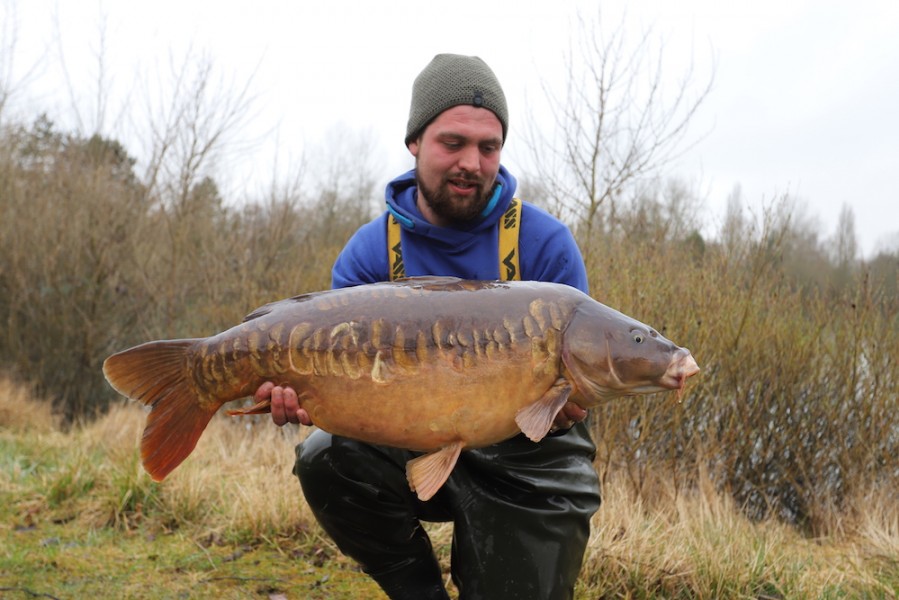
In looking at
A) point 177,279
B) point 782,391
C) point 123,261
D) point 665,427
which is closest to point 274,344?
point 665,427

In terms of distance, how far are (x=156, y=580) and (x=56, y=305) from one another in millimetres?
6018

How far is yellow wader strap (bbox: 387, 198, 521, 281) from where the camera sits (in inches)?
104

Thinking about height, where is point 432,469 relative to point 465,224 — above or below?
below

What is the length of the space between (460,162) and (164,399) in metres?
1.22

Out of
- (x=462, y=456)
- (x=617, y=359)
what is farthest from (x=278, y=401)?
(x=617, y=359)

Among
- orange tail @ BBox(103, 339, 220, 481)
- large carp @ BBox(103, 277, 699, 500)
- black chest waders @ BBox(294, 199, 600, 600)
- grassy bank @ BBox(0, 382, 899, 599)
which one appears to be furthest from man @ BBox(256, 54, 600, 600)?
grassy bank @ BBox(0, 382, 899, 599)

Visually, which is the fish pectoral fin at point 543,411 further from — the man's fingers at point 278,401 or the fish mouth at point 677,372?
the man's fingers at point 278,401

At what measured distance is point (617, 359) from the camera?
1.91 m

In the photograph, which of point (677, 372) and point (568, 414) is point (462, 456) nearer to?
point (568, 414)

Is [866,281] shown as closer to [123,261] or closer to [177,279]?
[177,279]

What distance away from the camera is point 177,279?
26.3ft

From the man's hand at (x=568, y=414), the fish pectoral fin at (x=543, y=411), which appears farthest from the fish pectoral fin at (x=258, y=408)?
the man's hand at (x=568, y=414)

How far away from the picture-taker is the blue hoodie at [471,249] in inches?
104

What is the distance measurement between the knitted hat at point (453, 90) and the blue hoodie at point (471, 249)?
0.27 metres
